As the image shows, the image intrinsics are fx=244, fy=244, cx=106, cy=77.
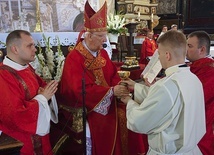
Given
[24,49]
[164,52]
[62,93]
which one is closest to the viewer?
[164,52]

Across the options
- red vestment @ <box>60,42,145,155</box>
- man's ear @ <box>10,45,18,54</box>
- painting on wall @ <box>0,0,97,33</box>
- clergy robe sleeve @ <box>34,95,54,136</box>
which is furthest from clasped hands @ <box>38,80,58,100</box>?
painting on wall @ <box>0,0,97,33</box>

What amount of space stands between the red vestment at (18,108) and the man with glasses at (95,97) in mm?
484

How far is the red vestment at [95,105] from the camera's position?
2.67 metres

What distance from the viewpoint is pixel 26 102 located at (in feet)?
7.41

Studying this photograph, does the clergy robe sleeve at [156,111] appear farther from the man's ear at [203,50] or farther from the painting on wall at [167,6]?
the painting on wall at [167,6]

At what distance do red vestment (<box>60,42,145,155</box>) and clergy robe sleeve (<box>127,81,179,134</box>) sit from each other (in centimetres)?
92

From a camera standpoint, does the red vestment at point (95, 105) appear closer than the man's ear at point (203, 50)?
No

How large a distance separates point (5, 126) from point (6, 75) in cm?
48

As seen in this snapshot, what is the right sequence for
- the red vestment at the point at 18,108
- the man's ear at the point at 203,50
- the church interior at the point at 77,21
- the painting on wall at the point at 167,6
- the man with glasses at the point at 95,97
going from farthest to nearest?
the painting on wall at the point at 167,6
the church interior at the point at 77,21
the man with glasses at the point at 95,97
the man's ear at the point at 203,50
the red vestment at the point at 18,108

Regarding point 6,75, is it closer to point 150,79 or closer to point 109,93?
point 109,93

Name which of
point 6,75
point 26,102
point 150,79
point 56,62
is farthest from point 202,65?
point 56,62

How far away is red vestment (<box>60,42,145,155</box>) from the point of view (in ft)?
8.77

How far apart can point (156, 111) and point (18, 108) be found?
1229 millimetres

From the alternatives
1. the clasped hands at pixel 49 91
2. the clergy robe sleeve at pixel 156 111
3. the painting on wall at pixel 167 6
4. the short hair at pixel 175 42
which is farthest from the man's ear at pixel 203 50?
the painting on wall at pixel 167 6
